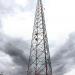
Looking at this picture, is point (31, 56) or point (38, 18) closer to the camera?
point (31, 56)

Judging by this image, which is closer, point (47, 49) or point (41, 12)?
point (47, 49)

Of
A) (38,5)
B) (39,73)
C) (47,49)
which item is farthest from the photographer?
(38,5)

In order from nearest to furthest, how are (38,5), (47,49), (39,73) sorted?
1. (39,73)
2. (47,49)
3. (38,5)

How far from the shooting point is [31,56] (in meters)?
94.1

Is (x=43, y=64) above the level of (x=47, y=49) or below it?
below

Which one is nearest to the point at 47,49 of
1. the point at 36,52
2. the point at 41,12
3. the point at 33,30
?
the point at 36,52

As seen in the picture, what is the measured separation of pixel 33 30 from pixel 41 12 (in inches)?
353

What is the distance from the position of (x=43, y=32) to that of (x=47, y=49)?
8.05 m

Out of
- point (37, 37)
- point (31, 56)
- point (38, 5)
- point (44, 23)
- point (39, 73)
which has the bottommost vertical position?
point (39, 73)

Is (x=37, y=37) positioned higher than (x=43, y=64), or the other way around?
(x=37, y=37)

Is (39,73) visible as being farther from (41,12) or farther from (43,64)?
(41,12)

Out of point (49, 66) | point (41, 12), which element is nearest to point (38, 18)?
point (41, 12)

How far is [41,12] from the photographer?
101375 millimetres

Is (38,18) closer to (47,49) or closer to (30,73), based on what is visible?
(47,49)
